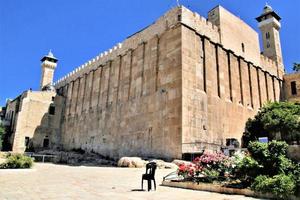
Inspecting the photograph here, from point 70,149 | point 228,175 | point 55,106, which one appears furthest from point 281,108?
point 55,106

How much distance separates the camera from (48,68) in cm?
4997

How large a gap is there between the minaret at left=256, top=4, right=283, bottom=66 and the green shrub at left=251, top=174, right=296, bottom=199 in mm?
34686

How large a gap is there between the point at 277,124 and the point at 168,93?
9.81 metres

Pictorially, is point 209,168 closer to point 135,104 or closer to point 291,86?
point 135,104

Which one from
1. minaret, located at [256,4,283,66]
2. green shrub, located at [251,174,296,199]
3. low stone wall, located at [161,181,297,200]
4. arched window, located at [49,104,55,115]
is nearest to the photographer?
green shrub, located at [251,174,296,199]

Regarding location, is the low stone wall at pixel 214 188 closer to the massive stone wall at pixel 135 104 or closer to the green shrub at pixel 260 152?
the green shrub at pixel 260 152

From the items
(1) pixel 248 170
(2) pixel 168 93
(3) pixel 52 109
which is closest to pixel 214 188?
(1) pixel 248 170

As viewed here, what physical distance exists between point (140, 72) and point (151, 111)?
5.04 metres

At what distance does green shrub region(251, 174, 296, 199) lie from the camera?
6684mm

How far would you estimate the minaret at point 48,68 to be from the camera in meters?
49.0

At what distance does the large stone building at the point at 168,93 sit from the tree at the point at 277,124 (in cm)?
124

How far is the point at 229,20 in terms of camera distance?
98.6 ft

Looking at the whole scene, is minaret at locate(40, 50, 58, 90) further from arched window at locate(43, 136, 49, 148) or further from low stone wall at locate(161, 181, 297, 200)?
low stone wall at locate(161, 181, 297, 200)

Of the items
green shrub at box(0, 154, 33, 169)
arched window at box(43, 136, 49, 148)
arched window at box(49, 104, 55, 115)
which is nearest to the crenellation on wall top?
arched window at box(49, 104, 55, 115)
